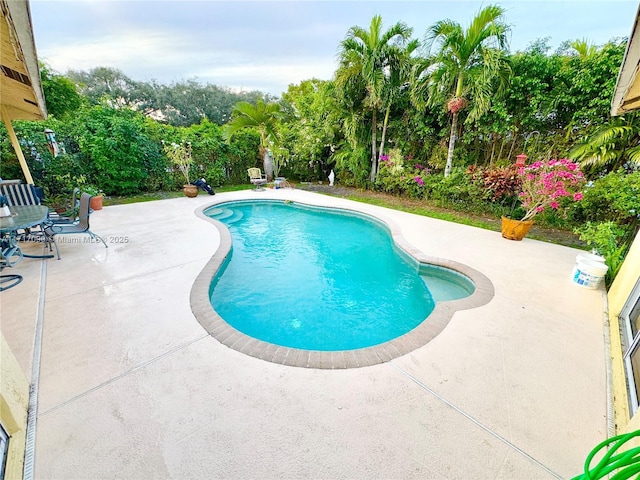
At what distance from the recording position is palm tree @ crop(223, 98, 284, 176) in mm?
12148

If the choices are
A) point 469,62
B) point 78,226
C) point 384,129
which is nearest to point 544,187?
point 469,62

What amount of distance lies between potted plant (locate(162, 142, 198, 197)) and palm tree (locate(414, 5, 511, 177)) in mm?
8810

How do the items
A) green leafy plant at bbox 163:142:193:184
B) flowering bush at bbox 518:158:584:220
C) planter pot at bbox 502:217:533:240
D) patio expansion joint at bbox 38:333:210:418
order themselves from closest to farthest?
1. patio expansion joint at bbox 38:333:210:418
2. flowering bush at bbox 518:158:584:220
3. planter pot at bbox 502:217:533:240
4. green leafy plant at bbox 163:142:193:184

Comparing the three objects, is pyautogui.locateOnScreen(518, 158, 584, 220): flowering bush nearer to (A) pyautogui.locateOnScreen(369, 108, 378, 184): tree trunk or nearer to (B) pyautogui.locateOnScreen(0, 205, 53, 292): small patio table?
(A) pyautogui.locateOnScreen(369, 108, 378, 184): tree trunk

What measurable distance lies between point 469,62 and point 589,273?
6721mm

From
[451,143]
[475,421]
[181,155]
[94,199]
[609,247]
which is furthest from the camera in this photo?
[181,155]

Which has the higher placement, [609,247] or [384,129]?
[384,129]

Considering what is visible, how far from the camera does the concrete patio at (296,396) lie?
1.79 meters

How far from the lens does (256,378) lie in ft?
7.89

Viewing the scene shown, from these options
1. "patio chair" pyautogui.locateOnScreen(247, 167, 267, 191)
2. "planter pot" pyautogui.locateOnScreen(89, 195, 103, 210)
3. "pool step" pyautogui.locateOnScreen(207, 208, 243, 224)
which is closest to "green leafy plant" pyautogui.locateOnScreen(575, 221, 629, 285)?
"pool step" pyautogui.locateOnScreen(207, 208, 243, 224)

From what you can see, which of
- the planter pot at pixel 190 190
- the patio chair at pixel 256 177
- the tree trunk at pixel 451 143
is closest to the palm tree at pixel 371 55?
the tree trunk at pixel 451 143

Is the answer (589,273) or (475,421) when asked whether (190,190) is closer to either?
(475,421)

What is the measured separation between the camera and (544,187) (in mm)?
5496

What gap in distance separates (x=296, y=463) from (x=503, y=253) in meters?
5.37
